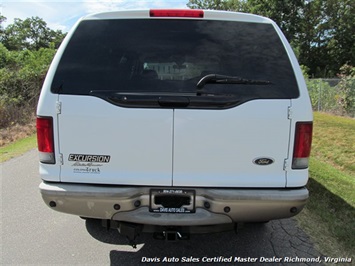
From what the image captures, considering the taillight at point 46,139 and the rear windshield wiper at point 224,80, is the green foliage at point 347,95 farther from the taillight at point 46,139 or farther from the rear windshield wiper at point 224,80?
the taillight at point 46,139

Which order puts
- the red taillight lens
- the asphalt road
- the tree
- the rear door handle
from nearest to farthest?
the rear door handle, the red taillight lens, the asphalt road, the tree

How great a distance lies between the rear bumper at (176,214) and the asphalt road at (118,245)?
2.69ft

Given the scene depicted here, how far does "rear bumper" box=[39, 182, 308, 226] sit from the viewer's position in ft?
7.57

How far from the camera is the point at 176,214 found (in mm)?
2348

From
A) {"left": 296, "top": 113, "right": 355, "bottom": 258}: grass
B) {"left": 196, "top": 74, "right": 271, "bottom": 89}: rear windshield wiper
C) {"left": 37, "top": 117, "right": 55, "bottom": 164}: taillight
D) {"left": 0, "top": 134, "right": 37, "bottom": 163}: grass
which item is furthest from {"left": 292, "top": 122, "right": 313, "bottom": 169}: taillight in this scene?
{"left": 0, "top": 134, "right": 37, "bottom": 163}: grass

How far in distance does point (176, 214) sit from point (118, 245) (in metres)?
1.19

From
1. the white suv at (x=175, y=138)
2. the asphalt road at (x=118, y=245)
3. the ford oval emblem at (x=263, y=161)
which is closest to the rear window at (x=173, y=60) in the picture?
the white suv at (x=175, y=138)

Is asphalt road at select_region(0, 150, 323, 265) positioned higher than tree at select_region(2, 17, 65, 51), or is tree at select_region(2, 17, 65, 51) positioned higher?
tree at select_region(2, 17, 65, 51)

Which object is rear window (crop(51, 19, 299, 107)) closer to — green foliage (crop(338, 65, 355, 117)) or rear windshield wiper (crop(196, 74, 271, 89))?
rear windshield wiper (crop(196, 74, 271, 89))

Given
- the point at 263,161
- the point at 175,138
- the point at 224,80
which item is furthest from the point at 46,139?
the point at 263,161

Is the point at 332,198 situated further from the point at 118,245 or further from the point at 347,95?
the point at 347,95

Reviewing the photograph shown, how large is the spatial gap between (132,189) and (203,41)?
130 centimetres

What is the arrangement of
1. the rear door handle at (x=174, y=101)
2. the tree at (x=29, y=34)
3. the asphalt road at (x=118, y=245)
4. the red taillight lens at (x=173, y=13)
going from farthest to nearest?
1. the tree at (x=29, y=34)
2. the asphalt road at (x=118, y=245)
3. the red taillight lens at (x=173, y=13)
4. the rear door handle at (x=174, y=101)

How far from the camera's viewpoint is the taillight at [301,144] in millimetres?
2326
